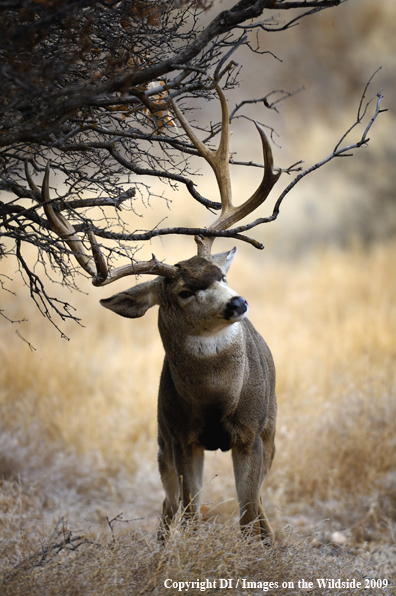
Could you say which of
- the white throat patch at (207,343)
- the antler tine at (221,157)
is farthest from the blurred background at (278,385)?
the white throat patch at (207,343)

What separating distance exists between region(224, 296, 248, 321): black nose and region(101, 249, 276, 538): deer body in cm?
7

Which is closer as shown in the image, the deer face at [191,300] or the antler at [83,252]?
the antler at [83,252]

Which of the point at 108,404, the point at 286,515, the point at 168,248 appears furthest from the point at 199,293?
the point at 168,248

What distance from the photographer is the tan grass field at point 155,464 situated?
314 cm

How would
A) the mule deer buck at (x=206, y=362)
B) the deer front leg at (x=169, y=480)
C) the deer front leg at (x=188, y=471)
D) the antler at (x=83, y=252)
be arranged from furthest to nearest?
the deer front leg at (x=169, y=480)
the deer front leg at (x=188, y=471)
the mule deer buck at (x=206, y=362)
the antler at (x=83, y=252)

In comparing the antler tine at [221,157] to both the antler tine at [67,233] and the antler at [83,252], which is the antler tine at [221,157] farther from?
the antler tine at [67,233]

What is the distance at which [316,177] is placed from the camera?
17906 millimetres

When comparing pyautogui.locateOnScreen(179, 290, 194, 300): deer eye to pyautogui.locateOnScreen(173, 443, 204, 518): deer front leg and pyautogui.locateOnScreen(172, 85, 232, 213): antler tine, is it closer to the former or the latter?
pyautogui.locateOnScreen(172, 85, 232, 213): antler tine

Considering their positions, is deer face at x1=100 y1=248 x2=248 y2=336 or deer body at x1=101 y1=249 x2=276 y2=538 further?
deer body at x1=101 y1=249 x2=276 y2=538

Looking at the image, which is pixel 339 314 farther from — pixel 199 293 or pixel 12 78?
pixel 12 78

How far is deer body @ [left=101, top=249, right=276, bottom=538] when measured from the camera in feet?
11.2

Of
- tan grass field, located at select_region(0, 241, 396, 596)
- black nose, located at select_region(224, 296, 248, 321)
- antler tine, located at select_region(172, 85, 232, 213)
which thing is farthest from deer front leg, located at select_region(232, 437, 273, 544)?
antler tine, located at select_region(172, 85, 232, 213)

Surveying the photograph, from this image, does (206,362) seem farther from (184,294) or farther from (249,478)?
(249,478)

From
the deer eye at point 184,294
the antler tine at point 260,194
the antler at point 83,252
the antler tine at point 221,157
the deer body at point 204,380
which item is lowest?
the deer body at point 204,380
